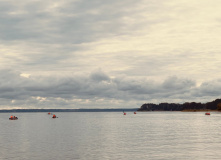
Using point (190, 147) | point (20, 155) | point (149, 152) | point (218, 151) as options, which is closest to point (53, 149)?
point (20, 155)

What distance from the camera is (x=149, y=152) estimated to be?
60375 mm

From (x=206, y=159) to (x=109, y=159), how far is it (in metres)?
16.4

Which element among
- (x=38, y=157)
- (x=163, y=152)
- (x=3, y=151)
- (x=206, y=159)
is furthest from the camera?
(x=3, y=151)

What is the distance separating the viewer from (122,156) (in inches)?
2211

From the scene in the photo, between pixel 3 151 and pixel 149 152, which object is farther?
pixel 3 151

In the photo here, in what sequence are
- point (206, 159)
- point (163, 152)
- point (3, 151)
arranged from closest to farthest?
point (206, 159)
point (163, 152)
point (3, 151)

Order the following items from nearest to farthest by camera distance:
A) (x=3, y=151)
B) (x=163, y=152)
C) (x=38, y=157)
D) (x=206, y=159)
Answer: (x=206, y=159)
(x=38, y=157)
(x=163, y=152)
(x=3, y=151)

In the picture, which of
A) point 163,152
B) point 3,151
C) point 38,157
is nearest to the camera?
point 38,157

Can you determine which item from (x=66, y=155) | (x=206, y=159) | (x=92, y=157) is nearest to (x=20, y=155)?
(x=66, y=155)

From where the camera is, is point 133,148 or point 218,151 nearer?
point 218,151

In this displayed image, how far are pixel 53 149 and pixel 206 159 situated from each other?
31.6 meters

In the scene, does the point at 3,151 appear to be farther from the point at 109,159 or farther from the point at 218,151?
the point at 218,151

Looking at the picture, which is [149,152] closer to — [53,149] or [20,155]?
[53,149]

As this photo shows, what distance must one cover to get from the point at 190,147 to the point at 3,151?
39651mm
